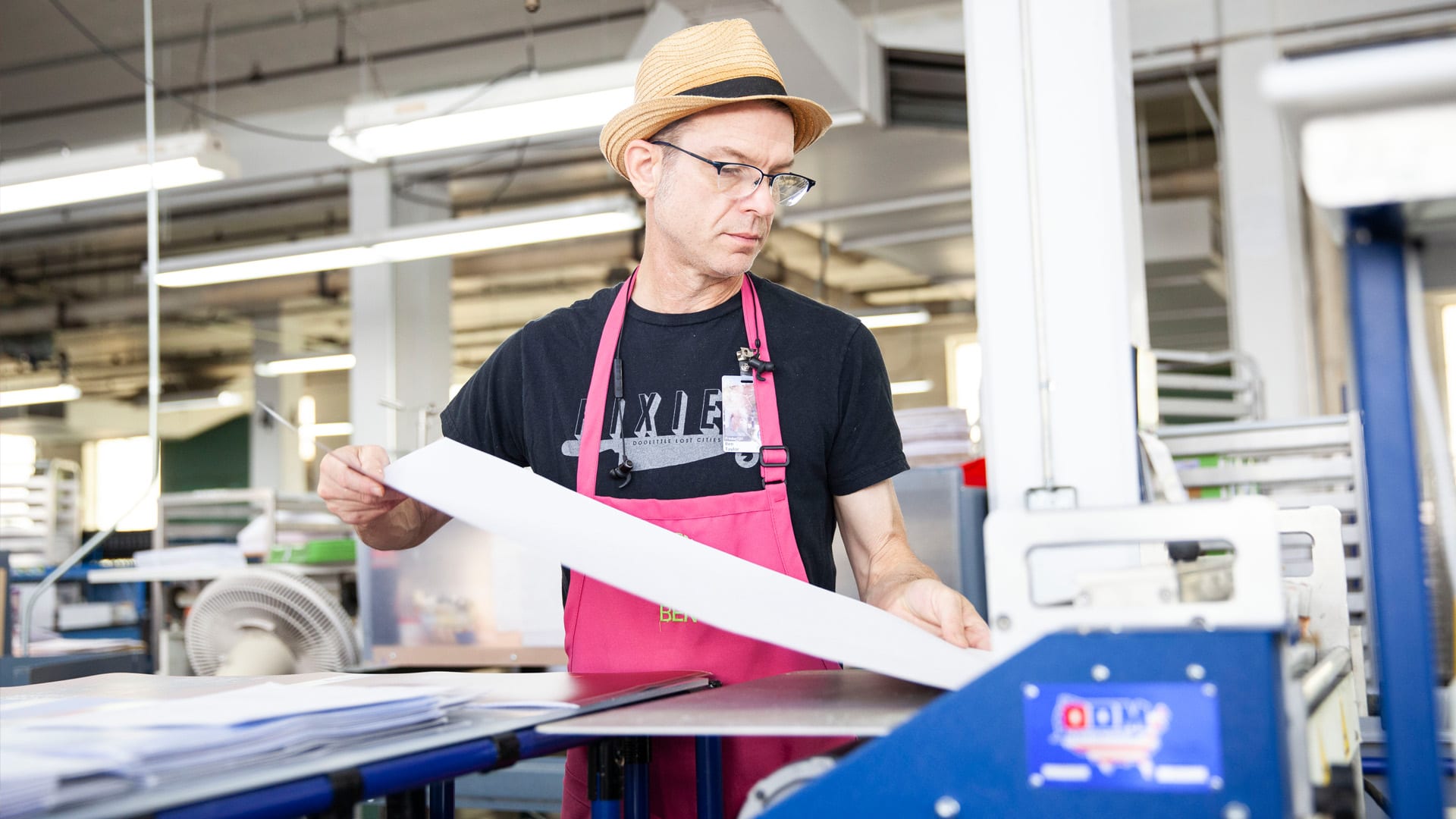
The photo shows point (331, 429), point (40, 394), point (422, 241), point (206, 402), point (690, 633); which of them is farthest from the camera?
point (331, 429)

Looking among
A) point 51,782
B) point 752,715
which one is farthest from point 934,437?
point 51,782

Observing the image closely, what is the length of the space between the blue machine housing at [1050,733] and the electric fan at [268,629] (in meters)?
2.72

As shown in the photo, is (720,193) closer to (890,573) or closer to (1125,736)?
(890,573)

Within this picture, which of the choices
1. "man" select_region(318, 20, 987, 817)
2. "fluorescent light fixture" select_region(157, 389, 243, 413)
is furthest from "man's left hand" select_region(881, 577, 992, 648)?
"fluorescent light fixture" select_region(157, 389, 243, 413)

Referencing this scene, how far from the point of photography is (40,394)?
14.4m

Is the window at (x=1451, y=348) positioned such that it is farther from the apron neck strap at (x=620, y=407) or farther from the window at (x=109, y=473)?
the window at (x=109, y=473)

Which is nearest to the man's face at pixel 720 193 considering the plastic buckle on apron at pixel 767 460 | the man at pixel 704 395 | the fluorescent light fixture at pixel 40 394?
the man at pixel 704 395

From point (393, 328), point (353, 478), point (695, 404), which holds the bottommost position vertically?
point (353, 478)

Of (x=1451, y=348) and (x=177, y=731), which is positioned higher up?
(x=1451, y=348)

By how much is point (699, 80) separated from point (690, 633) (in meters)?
0.84

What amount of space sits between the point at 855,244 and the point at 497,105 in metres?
4.31

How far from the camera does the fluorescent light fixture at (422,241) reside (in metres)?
6.46

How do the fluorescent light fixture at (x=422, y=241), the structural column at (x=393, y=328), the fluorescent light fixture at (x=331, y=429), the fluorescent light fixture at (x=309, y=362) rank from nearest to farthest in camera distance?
the fluorescent light fixture at (x=422, y=241) < the structural column at (x=393, y=328) < the fluorescent light fixture at (x=309, y=362) < the fluorescent light fixture at (x=331, y=429)

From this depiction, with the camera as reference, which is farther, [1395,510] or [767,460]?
[767,460]
